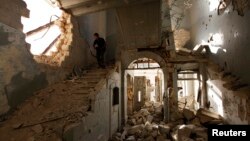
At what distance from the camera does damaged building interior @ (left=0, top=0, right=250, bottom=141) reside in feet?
20.1

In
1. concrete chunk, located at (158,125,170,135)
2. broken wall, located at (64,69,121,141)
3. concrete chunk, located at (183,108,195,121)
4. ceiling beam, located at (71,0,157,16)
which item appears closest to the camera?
broken wall, located at (64,69,121,141)

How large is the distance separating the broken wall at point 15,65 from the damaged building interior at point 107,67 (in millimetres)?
32

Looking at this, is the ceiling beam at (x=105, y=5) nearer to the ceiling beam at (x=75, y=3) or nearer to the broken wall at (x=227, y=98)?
the ceiling beam at (x=75, y=3)

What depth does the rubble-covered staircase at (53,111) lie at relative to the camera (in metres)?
5.09

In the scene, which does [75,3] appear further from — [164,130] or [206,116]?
[206,116]

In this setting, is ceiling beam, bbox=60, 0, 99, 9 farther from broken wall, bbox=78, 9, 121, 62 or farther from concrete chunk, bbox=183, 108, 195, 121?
concrete chunk, bbox=183, 108, 195, 121

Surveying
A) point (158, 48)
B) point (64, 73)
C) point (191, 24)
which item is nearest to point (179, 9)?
point (191, 24)

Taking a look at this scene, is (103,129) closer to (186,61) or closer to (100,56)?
(100,56)

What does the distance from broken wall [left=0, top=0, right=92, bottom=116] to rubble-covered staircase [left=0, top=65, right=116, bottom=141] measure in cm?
35

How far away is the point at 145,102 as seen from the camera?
1852cm

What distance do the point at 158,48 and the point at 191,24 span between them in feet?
21.3

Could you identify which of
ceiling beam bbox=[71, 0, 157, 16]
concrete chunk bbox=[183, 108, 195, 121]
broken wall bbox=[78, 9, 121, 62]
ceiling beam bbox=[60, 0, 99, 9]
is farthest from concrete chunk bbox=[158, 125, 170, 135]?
ceiling beam bbox=[60, 0, 99, 9]

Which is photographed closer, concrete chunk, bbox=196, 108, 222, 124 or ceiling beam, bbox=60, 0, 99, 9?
ceiling beam, bbox=60, 0, 99, 9

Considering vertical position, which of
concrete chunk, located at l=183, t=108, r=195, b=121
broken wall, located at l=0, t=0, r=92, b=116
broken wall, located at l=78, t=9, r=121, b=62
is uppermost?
broken wall, located at l=78, t=9, r=121, b=62
